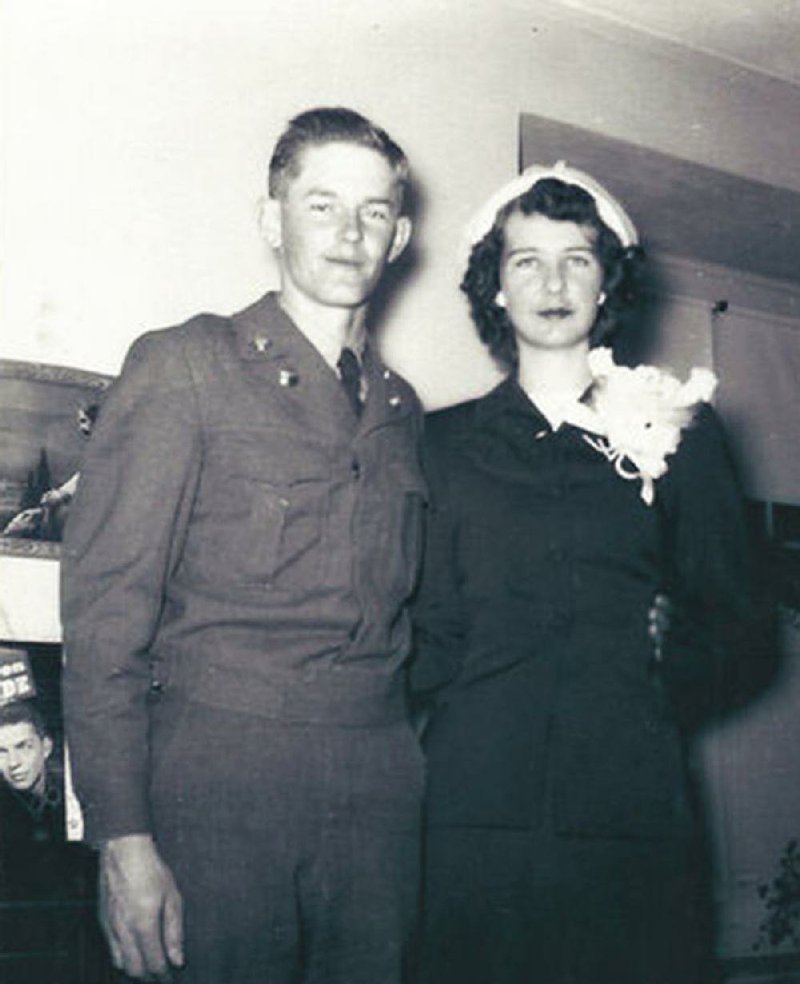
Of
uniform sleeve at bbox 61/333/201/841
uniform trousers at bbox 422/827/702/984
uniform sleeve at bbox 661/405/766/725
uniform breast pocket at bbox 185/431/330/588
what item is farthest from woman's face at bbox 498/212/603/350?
uniform trousers at bbox 422/827/702/984

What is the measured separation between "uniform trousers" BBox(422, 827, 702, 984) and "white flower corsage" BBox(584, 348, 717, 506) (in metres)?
0.59

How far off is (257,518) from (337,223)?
0.50 m

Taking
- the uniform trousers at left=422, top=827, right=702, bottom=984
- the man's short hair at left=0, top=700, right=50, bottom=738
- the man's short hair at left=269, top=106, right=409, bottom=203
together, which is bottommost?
the uniform trousers at left=422, top=827, right=702, bottom=984

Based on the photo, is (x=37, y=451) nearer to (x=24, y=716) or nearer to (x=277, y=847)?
(x=24, y=716)

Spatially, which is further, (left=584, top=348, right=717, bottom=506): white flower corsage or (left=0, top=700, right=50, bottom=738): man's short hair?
(left=0, top=700, right=50, bottom=738): man's short hair

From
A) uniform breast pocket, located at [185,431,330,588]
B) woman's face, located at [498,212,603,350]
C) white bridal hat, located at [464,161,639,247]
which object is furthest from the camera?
white bridal hat, located at [464,161,639,247]

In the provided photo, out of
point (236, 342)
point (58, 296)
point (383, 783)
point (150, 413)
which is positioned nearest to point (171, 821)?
point (383, 783)

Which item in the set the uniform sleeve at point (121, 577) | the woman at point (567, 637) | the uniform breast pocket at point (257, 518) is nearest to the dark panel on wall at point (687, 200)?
the woman at point (567, 637)

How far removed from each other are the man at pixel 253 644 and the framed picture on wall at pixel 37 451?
2.08 ft

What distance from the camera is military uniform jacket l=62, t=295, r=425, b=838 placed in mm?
1586

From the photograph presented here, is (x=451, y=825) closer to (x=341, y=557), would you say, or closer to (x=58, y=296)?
(x=341, y=557)

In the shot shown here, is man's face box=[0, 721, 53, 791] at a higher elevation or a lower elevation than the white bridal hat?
lower

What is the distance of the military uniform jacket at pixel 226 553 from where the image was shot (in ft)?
5.20

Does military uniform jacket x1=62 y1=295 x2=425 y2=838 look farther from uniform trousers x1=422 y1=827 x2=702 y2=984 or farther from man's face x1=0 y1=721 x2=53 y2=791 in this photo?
man's face x1=0 y1=721 x2=53 y2=791
